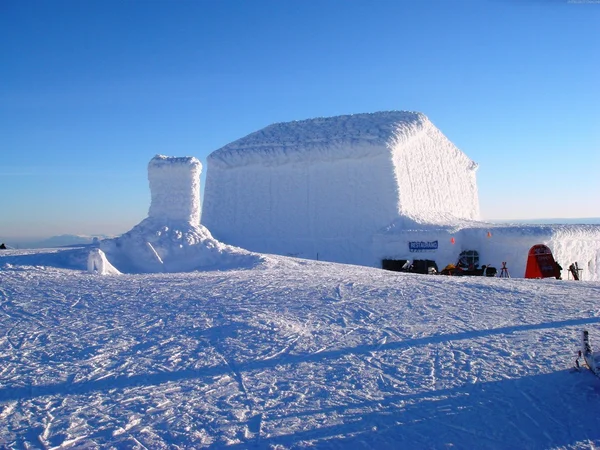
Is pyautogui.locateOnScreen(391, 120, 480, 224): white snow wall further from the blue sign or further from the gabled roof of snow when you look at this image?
the blue sign

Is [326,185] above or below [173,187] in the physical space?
above

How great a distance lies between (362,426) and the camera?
4.57m

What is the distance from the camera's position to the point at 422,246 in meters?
20.3

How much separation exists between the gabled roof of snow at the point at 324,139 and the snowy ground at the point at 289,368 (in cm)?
1429

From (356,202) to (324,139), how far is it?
136 inches

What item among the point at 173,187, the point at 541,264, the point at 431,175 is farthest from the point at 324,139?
the point at 173,187

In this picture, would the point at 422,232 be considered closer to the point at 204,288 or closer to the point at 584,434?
the point at 204,288

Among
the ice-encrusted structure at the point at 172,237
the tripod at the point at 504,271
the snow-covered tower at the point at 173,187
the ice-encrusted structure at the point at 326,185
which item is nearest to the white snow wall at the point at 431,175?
the ice-encrusted structure at the point at 326,185

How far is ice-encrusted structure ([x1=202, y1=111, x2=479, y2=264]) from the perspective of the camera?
22484mm

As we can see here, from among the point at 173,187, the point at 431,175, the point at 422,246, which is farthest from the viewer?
the point at 431,175

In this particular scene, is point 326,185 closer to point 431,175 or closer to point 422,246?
point 422,246

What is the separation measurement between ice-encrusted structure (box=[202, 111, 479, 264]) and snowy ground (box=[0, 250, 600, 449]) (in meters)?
12.9

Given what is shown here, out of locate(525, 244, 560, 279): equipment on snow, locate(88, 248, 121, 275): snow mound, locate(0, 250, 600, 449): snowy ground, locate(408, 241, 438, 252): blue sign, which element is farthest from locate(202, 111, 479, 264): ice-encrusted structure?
locate(0, 250, 600, 449): snowy ground

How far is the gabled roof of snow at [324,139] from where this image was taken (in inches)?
913
